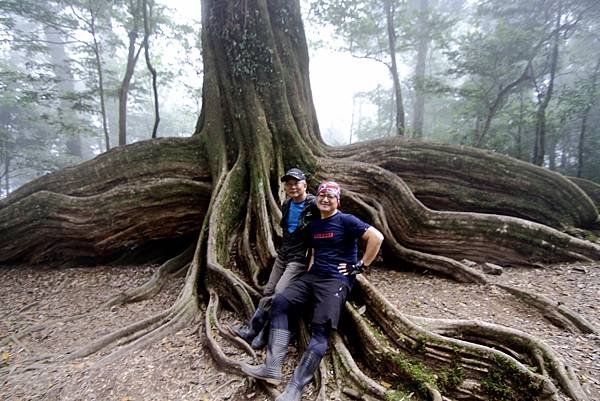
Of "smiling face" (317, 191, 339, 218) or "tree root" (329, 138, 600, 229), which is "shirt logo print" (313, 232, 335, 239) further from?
"tree root" (329, 138, 600, 229)

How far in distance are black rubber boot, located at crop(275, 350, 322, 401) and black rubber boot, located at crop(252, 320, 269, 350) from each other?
62cm

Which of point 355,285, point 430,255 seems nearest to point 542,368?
point 355,285

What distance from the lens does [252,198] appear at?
14.9 feet

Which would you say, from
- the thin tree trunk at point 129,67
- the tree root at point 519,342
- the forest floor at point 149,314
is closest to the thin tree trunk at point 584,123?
the forest floor at point 149,314

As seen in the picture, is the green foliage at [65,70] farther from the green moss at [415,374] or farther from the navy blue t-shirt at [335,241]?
the green moss at [415,374]

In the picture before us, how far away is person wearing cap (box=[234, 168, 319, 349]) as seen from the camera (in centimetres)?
302

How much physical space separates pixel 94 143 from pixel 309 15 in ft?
77.5

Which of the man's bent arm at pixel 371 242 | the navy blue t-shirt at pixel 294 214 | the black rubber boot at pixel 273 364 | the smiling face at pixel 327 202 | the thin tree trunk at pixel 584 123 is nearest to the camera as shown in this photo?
the black rubber boot at pixel 273 364

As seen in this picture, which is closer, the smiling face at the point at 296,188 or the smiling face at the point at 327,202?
the smiling face at the point at 327,202

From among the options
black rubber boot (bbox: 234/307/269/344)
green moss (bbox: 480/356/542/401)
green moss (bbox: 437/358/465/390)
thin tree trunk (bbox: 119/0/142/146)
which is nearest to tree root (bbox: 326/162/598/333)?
green moss (bbox: 480/356/542/401)

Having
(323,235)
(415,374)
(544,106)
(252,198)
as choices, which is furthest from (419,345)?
(544,106)

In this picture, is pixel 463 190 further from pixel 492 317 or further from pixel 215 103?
pixel 215 103

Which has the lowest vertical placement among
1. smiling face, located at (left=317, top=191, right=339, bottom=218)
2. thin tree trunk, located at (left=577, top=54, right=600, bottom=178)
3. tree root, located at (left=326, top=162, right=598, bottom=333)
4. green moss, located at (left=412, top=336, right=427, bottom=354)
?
green moss, located at (left=412, top=336, right=427, bottom=354)

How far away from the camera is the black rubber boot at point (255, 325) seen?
→ 3008 millimetres
